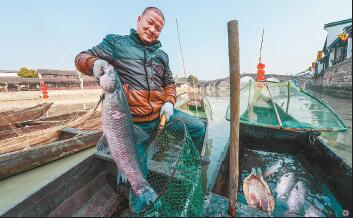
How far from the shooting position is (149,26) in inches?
123

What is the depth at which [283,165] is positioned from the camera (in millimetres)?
6508

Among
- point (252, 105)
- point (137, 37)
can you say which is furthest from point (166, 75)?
point (252, 105)

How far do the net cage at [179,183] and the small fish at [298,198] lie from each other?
99.5 inches

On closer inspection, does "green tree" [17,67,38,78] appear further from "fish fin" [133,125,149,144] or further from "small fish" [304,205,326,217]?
"small fish" [304,205,326,217]

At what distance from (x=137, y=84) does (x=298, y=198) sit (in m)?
A: 4.75

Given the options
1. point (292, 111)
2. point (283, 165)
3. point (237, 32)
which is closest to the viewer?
point (237, 32)

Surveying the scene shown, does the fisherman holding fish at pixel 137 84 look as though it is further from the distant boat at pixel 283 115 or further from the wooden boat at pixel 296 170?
the distant boat at pixel 283 115

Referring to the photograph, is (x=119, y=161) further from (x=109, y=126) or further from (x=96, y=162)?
(x=96, y=162)

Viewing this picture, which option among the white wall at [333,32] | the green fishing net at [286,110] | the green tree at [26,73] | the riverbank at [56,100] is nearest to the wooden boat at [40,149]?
the green fishing net at [286,110]

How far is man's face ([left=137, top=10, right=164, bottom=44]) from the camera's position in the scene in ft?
10.2

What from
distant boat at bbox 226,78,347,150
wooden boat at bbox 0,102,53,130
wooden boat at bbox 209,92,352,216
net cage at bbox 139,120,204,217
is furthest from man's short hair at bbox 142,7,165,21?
wooden boat at bbox 0,102,53,130

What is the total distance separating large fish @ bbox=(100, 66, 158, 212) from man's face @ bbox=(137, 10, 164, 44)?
38.4 inches

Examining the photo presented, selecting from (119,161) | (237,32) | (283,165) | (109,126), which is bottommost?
(283,165)

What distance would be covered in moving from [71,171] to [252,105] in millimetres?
7924
